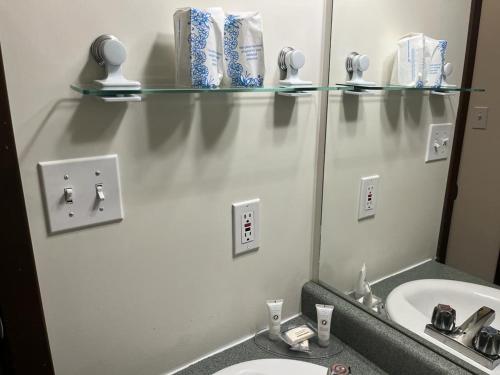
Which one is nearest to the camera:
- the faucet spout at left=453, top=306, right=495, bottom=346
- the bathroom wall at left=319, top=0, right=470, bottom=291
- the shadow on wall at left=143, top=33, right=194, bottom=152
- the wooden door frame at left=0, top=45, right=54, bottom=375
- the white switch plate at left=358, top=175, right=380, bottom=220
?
the wooden door frame at left=0, top=45, right=54, bottom=375

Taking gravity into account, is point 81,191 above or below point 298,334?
above

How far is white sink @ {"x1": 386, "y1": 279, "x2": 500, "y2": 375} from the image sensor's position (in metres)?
0.87

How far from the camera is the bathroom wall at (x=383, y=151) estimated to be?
0.93m

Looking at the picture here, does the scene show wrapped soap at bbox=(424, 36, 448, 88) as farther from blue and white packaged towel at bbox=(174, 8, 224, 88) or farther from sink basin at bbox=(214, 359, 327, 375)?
sink basin at bbox=(214, 359, 327, 375)

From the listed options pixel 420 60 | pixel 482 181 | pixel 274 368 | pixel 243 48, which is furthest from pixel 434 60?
pixel 274 368

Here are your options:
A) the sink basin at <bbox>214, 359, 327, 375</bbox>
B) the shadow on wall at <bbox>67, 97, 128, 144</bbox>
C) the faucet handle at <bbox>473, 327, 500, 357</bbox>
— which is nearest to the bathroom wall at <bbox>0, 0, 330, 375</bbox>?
the shadow on wall at <bbox>67, 97, 128, 144</bbox>

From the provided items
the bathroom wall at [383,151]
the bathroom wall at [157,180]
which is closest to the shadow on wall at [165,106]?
the bathroom wall at [157,180]

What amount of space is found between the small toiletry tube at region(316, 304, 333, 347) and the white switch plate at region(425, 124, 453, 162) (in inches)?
18.7

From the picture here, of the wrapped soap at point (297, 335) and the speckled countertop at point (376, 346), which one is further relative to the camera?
the wrapped soap at point (297, 335)

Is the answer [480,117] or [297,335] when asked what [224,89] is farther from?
[297,335]

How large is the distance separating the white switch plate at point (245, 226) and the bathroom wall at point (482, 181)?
19.0 inches

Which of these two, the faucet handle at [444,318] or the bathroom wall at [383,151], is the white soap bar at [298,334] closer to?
the bathroom wall at [383,151]

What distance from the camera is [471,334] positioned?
0.83 meters

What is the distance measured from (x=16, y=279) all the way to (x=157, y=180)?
0.30 m
